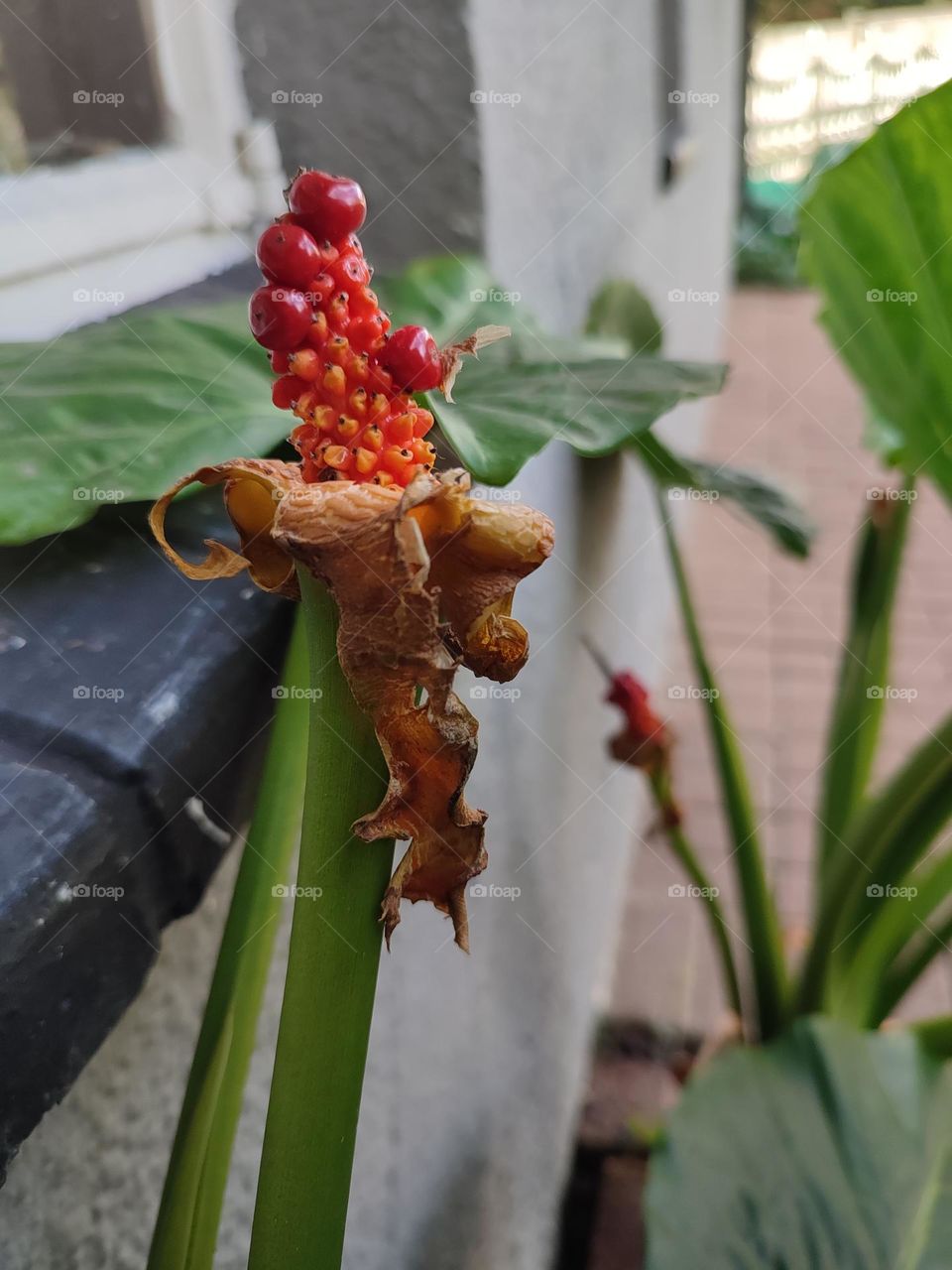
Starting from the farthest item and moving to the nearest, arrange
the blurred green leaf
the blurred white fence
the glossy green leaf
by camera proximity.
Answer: the blurred white fence < the blurred green leaf < the glossy green leaf

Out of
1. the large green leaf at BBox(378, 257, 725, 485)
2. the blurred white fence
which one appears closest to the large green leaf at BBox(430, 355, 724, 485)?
the large green leaf at BBox(378, 257, 725, 485)

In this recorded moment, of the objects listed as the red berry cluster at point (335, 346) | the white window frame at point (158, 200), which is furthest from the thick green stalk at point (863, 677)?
the red berry cluster at point (335, 346)

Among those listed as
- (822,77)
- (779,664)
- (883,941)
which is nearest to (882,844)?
(883,941)

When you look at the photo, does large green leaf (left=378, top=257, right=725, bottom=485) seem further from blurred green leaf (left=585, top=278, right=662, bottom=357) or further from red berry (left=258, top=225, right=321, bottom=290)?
blurred green leaf (left=585, top=278, right=662, bottom=357)

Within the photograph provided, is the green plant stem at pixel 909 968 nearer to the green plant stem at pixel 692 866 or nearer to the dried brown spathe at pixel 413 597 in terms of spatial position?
the green plant stem at pixel 692 866

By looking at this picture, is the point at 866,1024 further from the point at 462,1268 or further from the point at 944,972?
the point at 944,972

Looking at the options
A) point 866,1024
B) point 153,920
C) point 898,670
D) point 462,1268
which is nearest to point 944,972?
point 866,1024
